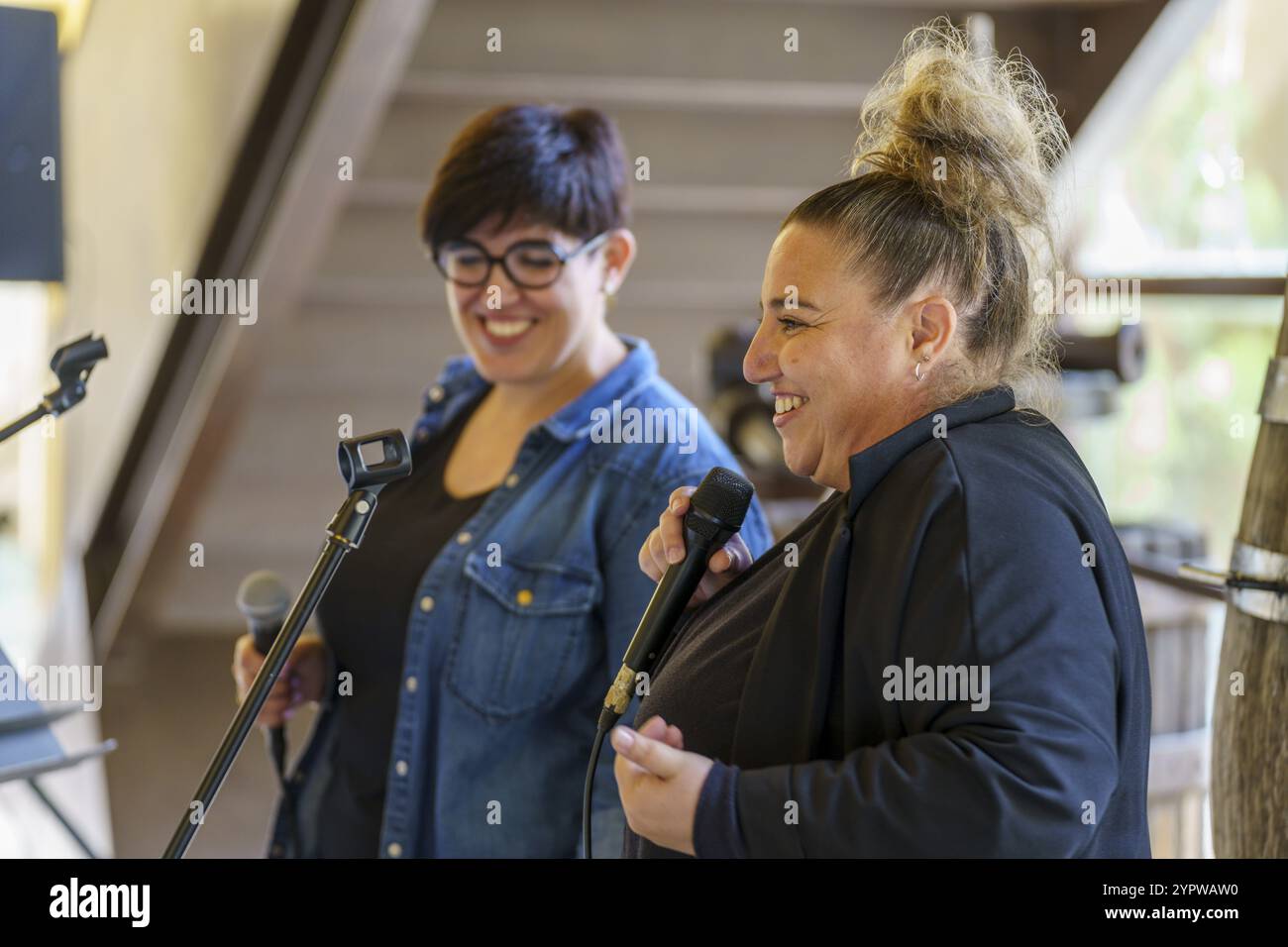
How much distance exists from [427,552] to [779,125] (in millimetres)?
1835

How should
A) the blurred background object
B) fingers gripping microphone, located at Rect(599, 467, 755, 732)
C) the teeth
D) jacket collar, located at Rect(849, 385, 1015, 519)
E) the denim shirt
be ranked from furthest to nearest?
1. the blurred background object
2. the teeth
3. the denim shirt
4. fingers gripping microphone, located at Rect(599, 467, 755, 732)
5. jacket collar, located at Rect(849, 385, 1015, 519)

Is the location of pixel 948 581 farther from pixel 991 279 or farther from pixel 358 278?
pixel 358 278

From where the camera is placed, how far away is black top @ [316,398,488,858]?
144 centimetres

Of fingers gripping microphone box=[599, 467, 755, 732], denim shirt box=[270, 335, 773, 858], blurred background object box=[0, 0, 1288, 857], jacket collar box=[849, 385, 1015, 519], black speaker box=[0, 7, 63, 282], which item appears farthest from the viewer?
blurred background object box=[0, 0, 1288, 857]

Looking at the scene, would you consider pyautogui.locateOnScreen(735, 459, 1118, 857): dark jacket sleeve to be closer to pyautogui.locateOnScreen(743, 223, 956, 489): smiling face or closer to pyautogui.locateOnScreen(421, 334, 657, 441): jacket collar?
pyautogui.locateOnScreen(743, 223, 956, 489): smiling face

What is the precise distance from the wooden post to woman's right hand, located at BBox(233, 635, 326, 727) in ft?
3.10

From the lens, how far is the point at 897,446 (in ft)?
2.94

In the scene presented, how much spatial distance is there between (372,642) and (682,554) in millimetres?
556

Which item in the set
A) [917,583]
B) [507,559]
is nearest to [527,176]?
[507,559]

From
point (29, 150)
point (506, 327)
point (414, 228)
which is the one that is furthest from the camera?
point (414, 228)

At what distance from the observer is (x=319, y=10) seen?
97.0 inches

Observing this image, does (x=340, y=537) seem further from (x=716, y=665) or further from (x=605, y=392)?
(x=605, y=392)

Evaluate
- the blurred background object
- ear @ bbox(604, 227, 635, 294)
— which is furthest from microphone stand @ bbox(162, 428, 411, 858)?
the blurred background object
